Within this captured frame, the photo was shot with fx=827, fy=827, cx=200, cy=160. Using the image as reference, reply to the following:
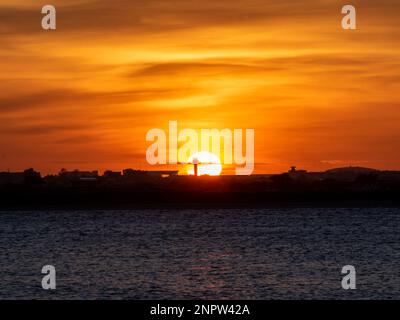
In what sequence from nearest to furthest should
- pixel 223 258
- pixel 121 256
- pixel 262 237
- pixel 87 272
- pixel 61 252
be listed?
pixel 87 272 < pixel 223 258 < pixel 121 256 < pixel 61 252 < pixel 262 237

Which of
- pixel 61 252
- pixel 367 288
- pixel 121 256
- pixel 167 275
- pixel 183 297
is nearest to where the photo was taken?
pixel 183 297

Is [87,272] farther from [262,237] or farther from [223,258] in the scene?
[262,237]

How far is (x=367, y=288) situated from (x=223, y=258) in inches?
846

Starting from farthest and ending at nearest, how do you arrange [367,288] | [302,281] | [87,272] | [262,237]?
[262,237], [87,272], [302,281], [367,288]

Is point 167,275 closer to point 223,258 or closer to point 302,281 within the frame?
point 302,281

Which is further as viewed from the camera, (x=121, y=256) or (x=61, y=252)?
(x=61, y=252)

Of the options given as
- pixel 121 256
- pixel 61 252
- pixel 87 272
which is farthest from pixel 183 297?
pixel 61 252

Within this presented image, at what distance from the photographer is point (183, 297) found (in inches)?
1543

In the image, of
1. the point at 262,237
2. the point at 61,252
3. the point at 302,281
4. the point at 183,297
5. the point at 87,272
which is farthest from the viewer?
the point at 262,237
